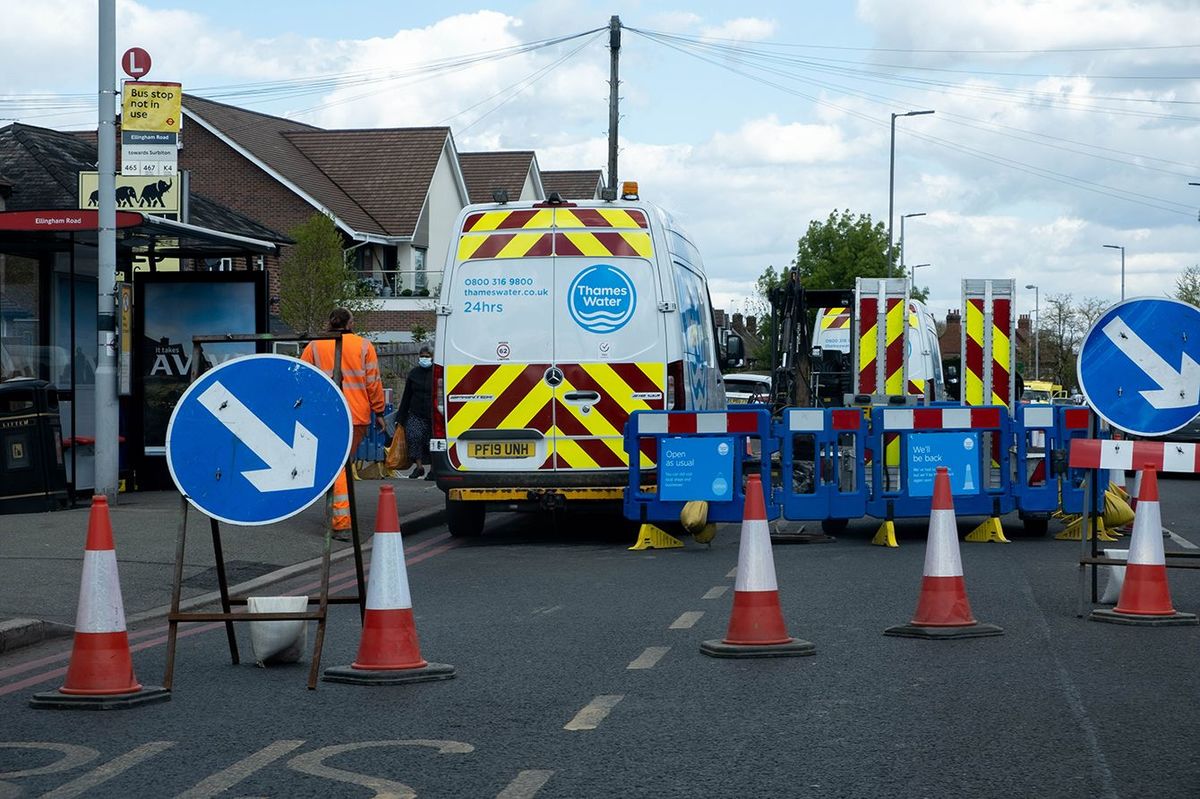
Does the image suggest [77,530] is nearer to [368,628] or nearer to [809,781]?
[368,628]

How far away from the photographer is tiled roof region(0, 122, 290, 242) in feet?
66.4

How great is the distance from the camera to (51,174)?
68.0 ft

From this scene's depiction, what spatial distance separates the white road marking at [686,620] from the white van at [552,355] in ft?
15.3

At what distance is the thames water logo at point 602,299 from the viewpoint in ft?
48.2

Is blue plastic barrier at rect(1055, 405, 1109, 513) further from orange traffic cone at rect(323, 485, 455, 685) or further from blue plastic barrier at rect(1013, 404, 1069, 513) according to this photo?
orange traffic cone at rect(323, 485, 455, 685)

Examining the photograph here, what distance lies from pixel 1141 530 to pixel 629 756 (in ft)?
14.8

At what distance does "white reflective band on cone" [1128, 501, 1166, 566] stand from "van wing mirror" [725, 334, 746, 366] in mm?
9187

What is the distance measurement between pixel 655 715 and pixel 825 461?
29.8 ft

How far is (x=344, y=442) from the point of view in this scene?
7875 millimetres

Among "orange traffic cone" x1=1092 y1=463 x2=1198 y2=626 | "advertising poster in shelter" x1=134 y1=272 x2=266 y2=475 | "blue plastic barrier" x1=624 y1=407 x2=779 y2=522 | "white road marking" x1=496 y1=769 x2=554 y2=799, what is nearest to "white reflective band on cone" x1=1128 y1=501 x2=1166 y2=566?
"orange traffic cone" x1=1092 y1=463 x2=1198 y2=626

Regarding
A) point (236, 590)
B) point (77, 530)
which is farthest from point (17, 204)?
point (236, 590)

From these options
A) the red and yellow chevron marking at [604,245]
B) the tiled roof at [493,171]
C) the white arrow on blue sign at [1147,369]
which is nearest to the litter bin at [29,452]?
the red and yellow chevron marking at [604,245]

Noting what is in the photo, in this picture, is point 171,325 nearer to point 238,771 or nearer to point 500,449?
point 500,449

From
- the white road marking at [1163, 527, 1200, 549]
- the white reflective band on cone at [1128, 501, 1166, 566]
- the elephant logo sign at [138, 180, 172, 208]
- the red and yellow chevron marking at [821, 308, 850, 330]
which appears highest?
the elephant logo sign at [138, 180, 172, 208]
